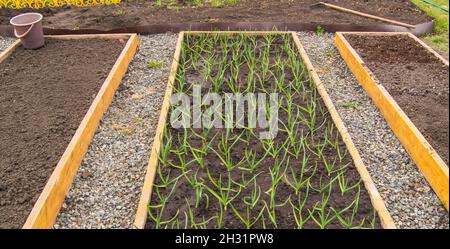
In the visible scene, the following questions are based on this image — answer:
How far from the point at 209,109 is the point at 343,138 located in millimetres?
1158

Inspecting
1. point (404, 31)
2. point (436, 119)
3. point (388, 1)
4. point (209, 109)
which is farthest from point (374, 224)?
A: point (388, 1)

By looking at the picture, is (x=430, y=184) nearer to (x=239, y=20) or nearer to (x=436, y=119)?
(x=436, y=119)

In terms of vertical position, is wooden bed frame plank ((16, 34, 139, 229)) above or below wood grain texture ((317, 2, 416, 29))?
below

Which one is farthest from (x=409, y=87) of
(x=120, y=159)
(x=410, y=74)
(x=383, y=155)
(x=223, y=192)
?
(x=120, y=159)

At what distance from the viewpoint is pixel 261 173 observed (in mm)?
3115

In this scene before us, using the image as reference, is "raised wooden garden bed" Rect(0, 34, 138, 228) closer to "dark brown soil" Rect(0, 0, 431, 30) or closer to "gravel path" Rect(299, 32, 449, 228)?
"dark brown soil" Rect(0, 0, 431, 30)

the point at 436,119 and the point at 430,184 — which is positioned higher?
the point at 436,119

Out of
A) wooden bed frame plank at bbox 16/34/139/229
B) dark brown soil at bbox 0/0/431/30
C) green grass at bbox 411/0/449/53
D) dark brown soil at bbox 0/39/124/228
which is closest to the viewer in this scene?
wooden bed frame plank at bbox 16/34/139/229

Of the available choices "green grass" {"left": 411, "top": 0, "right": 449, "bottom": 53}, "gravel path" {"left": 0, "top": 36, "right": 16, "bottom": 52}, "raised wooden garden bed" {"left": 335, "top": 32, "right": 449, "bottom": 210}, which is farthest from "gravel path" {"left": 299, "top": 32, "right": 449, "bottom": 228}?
"gravel path" {"left": 0, "top": 36, "right": 16, "bottom": 52}

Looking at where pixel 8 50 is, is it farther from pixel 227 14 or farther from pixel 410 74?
pixel 410 74

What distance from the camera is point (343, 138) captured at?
3416mm

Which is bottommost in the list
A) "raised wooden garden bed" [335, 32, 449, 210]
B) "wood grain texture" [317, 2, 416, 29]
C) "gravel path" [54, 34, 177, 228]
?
"gravel path" [54, 34, 177, 228]

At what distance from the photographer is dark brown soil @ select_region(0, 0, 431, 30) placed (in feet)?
18.5

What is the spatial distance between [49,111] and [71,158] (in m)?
0.86
